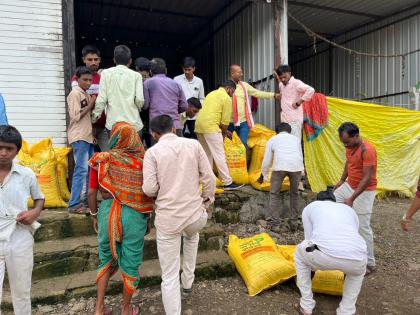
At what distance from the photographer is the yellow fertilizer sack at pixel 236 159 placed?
4996mm

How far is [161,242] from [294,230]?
2.66 m

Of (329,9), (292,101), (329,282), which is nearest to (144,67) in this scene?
(292,101)

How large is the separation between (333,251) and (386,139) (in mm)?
4692

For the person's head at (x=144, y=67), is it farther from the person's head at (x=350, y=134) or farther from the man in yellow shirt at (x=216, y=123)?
the person's head at (x=350, y=134)

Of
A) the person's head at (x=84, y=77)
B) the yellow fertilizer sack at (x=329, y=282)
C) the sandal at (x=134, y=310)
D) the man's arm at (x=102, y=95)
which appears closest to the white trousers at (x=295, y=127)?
the yellow fertilizer sack at (x=329, y=282)

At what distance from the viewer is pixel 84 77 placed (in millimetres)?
3711

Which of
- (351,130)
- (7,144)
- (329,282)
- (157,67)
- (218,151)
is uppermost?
(157,67)

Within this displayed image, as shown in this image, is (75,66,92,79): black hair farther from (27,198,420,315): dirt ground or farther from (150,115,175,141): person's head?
(27,198,420,315): dirt ground

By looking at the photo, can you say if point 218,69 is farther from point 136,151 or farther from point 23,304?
point 23,304

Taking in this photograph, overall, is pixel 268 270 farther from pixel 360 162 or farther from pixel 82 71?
pixel 82 71

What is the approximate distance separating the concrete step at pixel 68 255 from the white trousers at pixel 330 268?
1549 mm

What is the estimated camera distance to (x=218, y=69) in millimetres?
8969

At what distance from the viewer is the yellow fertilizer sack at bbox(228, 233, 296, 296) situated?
10.4ft

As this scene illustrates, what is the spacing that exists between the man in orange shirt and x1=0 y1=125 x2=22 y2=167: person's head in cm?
305
